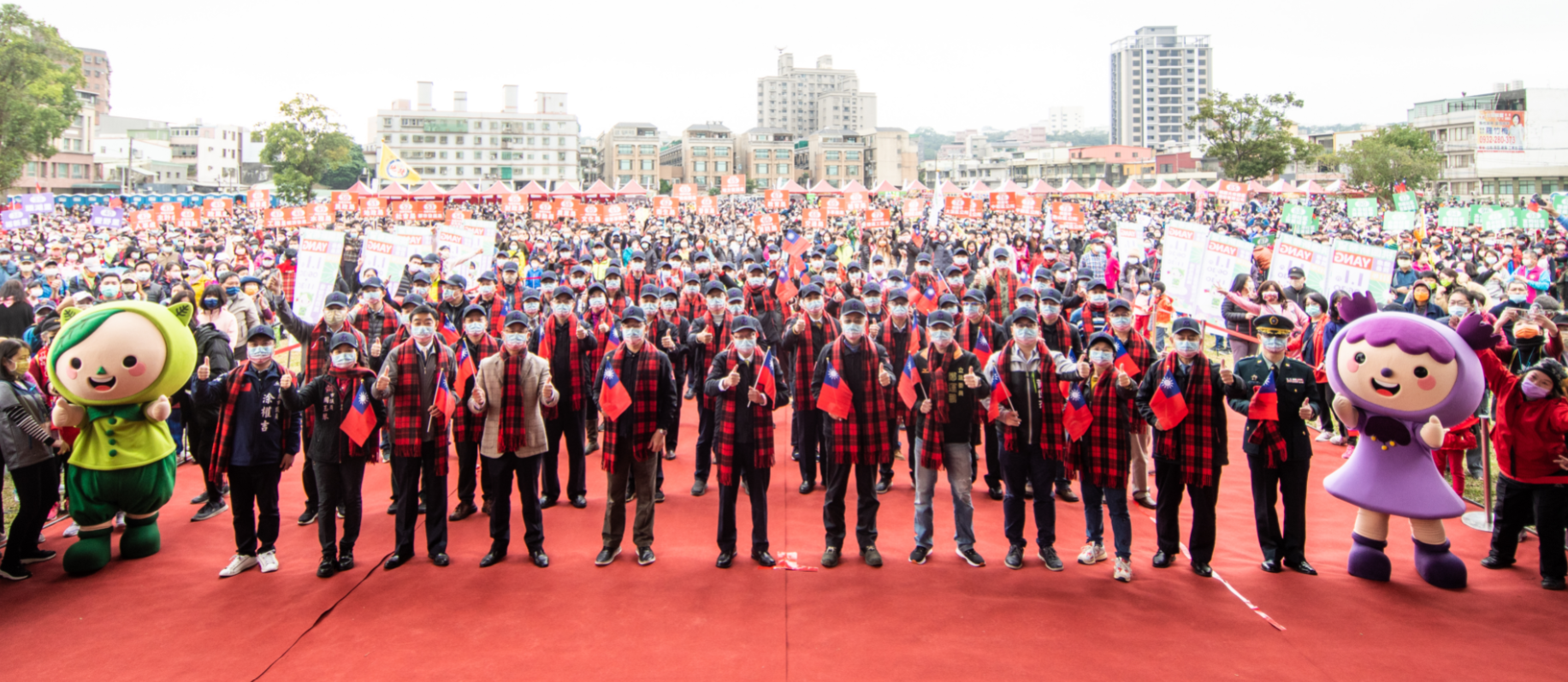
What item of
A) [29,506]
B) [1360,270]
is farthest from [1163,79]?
[29,506]

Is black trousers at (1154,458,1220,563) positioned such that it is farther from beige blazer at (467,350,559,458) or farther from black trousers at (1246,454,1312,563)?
beige blazer at (467,350,559,458)

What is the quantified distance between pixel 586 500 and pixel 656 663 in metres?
3.09

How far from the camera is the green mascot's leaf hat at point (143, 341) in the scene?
5.66 meters

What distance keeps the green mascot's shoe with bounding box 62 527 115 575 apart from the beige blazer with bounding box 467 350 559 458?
106 inches

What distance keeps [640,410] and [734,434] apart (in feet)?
2.29

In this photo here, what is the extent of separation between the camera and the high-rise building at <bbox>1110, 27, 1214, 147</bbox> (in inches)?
6501

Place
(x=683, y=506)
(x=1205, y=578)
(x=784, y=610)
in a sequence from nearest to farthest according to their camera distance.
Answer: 1. (x=784, y=610)
2. (x=1205, y=578)
3. (x=683, y=506)

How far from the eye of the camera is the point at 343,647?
483cm

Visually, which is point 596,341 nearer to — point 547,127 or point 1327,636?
point 1327,636

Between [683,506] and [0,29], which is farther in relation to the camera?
[0,29]

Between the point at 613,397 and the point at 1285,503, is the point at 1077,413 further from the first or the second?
the point at 613,397

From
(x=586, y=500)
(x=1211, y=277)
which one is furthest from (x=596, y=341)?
(x=1211, y=277)

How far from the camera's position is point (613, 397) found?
593 centimetres

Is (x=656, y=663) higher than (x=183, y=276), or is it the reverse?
(x=183, y=276)
